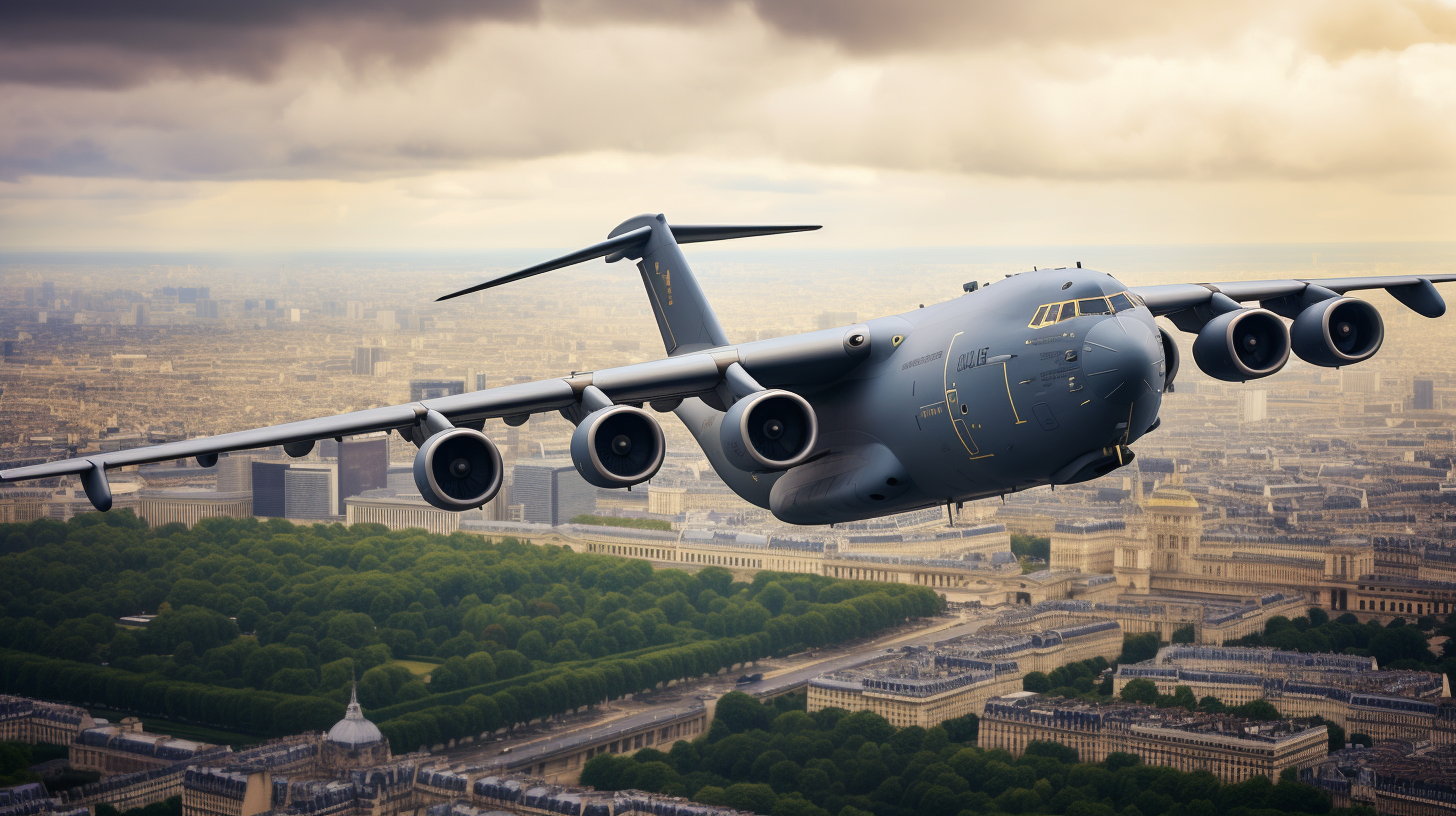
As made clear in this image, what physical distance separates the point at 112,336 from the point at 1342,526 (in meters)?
124

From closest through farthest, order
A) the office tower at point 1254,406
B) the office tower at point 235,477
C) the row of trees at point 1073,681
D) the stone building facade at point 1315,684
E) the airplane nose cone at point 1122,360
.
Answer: the airplane nose cone at point 1122,360 < the stone building facade at point 1315,684 < the row of trees at point 1073,681 < the office tower at point 235,477 < the office tower at point 1254,406

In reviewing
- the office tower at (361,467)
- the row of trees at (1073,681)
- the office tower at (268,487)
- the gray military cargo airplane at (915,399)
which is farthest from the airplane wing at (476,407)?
the office tower at (361,467)

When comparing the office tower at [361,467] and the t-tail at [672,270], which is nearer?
the t-tail at [672,270]

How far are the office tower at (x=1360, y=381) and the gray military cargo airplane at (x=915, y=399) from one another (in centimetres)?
14889

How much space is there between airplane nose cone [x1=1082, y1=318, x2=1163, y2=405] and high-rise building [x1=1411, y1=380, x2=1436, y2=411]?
144 metres

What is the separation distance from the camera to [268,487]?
14850 centimetres

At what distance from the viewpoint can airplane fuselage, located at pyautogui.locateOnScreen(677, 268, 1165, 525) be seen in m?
19.0

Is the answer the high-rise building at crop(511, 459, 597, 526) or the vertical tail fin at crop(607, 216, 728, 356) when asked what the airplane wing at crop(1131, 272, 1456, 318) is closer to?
the vertical tail fin at crop(607, 216, 728, 356)

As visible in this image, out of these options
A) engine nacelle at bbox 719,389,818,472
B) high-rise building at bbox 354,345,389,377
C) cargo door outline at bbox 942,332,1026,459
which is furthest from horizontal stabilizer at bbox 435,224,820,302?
high-rise building at bbox 354,345,389,377

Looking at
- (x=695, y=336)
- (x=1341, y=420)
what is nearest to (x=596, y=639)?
(x=695, y=336)

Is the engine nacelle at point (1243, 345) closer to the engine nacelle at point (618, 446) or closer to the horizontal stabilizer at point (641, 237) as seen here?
the horizontal stabilizer at point (641, 237)

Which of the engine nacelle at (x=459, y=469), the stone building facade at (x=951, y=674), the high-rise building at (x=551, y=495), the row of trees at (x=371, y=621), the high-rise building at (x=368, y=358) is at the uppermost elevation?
the high-rise building at (x=368, y=358)

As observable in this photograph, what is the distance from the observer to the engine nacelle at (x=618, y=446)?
19.3 m

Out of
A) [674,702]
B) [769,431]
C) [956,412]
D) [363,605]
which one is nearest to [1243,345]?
[956,412]
